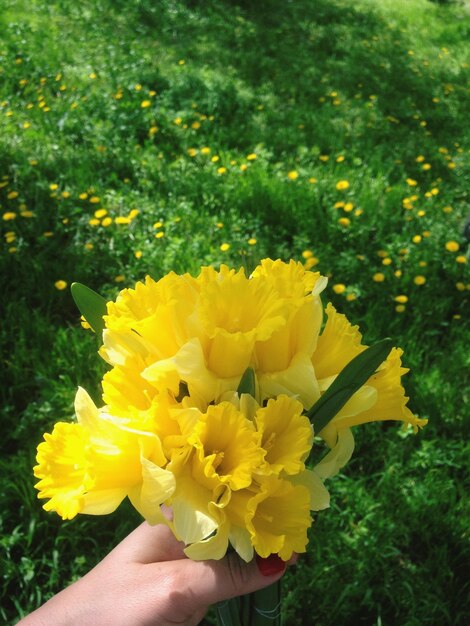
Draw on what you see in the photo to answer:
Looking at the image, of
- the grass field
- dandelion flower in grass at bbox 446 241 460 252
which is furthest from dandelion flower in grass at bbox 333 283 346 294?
dandelion flower in grass at bbox 446 241 460 252

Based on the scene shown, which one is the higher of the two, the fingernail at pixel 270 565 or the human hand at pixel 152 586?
→ the fingernail at pixel 270 565

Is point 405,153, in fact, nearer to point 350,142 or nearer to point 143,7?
point 350,142

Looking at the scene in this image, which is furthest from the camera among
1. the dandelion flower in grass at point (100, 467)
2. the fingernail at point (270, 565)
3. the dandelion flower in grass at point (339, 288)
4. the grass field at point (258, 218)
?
the dandelion flower in grass at point (339, 288)

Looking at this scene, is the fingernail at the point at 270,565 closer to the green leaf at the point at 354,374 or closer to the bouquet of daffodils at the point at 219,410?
the bouquet of daffodils at the point at 219,410

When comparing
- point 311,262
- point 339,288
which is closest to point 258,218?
point 311,262

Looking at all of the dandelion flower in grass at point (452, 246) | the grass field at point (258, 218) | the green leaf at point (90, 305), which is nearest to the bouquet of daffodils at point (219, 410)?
the green leaf at point (90, 305)

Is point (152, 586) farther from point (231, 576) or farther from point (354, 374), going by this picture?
point (354, 374)

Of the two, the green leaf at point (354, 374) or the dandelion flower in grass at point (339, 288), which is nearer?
the green leaf at point (354, 374)

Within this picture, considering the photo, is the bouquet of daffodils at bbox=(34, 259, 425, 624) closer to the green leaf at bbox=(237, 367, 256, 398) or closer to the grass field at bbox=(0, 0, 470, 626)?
the green leaf at bbox=(237, 367, 256, 398)
